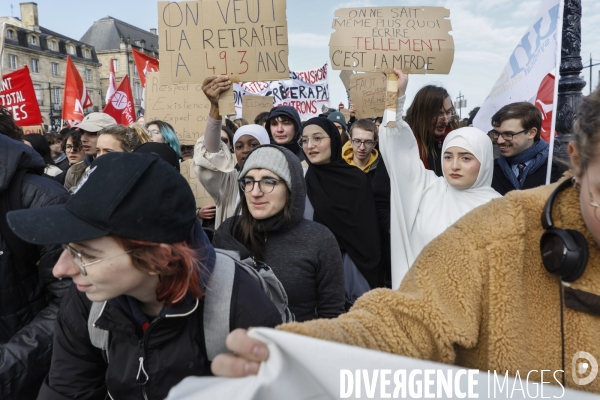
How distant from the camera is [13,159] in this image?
2.07 metres

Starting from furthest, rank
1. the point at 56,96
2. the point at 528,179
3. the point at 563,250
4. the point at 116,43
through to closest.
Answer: the point at 116,43 → the point at 56,96 → the point at 528,179 → the point at 563,250

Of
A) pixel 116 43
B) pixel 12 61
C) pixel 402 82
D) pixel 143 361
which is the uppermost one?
pixel 116 43

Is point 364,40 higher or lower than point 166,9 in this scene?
lower

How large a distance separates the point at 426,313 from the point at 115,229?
0.87 meters

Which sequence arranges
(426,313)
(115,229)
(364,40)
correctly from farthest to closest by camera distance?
1. (364,40)
2. (115,229)
3. (426,313)

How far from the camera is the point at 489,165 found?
10.4 ft

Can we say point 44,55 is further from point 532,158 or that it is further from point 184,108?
point 532,158

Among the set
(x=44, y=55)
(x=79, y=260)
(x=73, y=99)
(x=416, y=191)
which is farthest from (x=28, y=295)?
(x=44, y=55)

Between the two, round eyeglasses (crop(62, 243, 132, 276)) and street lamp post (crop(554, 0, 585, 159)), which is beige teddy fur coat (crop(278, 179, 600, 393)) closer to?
round eyeglasses (crop(62, 243, 132, 276))

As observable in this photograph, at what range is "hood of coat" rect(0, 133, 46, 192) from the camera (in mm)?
2041

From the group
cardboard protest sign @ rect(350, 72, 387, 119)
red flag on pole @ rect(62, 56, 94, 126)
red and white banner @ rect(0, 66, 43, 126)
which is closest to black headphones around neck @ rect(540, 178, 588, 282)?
cardboard protest sign @ rect(350, 72, 387, 119)

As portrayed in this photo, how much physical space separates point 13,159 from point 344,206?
224cm

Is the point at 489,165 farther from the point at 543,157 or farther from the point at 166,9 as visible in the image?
the point at 166,9

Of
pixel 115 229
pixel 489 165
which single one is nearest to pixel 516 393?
pixel 115 229
